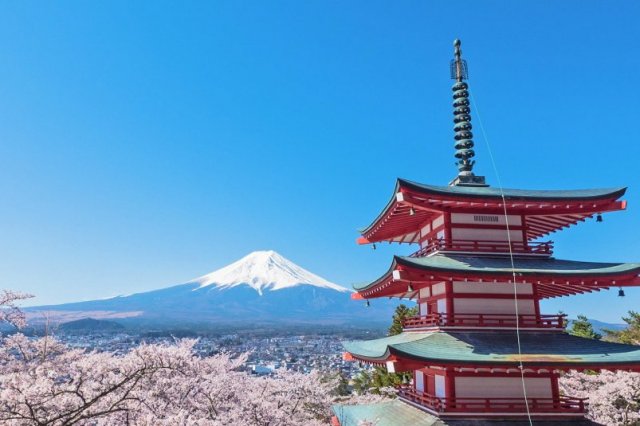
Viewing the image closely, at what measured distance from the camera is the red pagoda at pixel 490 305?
1022 cm

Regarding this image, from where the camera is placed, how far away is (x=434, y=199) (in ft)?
37.7

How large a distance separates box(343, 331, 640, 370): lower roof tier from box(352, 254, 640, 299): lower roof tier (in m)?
1.39

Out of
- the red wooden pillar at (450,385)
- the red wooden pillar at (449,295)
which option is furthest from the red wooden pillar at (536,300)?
the red wooden pillar at (450,385)

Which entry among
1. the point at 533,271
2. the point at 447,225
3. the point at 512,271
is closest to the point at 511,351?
the point at 512,271

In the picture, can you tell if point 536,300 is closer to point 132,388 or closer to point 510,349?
point 510,349

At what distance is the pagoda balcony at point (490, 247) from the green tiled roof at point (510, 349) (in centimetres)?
212

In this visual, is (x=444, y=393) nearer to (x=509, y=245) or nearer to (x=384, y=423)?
(x=384, y=423)

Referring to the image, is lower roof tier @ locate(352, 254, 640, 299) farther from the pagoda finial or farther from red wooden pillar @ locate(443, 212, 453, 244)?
the pagoda finial

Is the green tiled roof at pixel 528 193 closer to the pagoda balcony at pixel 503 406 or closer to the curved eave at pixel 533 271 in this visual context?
the curved eave at pixel 533 271

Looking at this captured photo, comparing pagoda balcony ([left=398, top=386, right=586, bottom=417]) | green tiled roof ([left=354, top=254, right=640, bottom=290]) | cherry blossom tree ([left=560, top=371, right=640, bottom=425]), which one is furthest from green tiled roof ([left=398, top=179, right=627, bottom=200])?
cherry blossom tree ([left=560, top=371, right=640, bottom=425])

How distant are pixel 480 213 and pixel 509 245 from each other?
1.13 m

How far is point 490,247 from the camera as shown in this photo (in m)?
12.2

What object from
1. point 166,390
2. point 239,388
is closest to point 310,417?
point 239,388

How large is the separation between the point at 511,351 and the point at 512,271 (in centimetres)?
182
